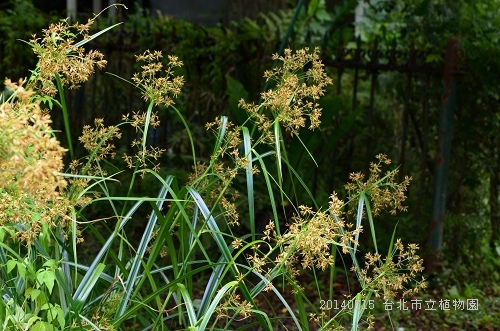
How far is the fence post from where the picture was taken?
6.29m

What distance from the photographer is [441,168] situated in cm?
637

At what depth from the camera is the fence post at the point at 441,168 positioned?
20.6 feet

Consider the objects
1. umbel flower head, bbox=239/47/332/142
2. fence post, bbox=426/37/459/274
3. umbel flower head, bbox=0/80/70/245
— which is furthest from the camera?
fence post, bbox=426/37/459/274

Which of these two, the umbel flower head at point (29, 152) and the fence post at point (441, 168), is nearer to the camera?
the umbel flower head at point (29, 152)

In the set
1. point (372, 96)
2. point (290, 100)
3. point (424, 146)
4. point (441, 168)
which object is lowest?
point (441, 168)

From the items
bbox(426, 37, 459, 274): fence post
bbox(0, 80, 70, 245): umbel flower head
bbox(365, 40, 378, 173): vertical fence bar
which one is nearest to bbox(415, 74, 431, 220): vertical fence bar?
bbox(426, 37, 459, 274): fence post

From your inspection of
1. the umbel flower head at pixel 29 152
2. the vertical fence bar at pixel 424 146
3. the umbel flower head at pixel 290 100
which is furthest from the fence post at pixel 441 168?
the umbel flower head at pixel 29 152

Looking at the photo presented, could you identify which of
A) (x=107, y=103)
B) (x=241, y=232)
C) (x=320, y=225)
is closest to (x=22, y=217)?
(x=320, y=225)

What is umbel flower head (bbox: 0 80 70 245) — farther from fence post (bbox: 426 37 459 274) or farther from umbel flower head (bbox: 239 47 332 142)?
fence post (bbox: 426 37 459 274)

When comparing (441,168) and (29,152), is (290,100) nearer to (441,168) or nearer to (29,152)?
(29,152)

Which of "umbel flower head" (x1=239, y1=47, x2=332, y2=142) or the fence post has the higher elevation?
"umbel flower head" (x1=239, y1=47, x2=332, y2=142)

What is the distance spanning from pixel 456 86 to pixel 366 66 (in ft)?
2.22

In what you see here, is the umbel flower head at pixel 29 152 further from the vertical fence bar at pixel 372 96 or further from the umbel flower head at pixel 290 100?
the vertical fence bar at pixel 372 96

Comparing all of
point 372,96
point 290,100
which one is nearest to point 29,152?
point 290,100
